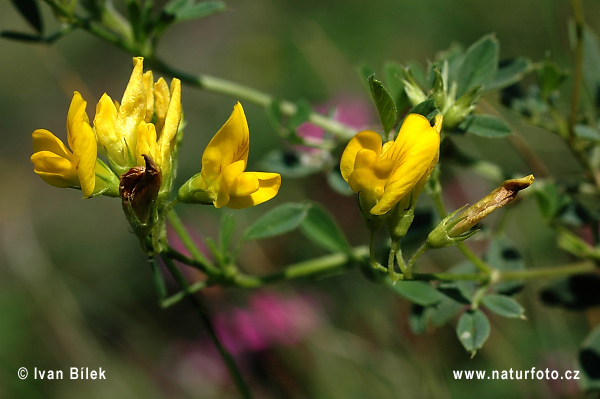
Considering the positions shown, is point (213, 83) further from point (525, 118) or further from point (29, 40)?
point (525, 118)

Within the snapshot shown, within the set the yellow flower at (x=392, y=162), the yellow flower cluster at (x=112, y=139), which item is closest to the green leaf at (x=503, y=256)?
the yellow flower at (x=392, y=162)

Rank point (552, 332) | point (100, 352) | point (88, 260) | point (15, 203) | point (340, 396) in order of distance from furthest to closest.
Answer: point (15, 203) → point (88, 260) → point (100, 352) → point (340, 396) → point (552, 332)

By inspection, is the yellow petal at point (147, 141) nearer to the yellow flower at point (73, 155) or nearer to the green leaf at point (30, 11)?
the yellow flower at point (73, 155)

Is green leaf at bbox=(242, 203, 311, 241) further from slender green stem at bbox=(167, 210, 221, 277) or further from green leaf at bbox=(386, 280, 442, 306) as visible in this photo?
green leaf at bbox=(386, 280, 442, 306)

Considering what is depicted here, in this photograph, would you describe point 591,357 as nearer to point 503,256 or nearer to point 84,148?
point 503,256

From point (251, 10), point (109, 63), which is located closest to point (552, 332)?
point (251, 10)

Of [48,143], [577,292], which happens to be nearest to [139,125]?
[48,143]
